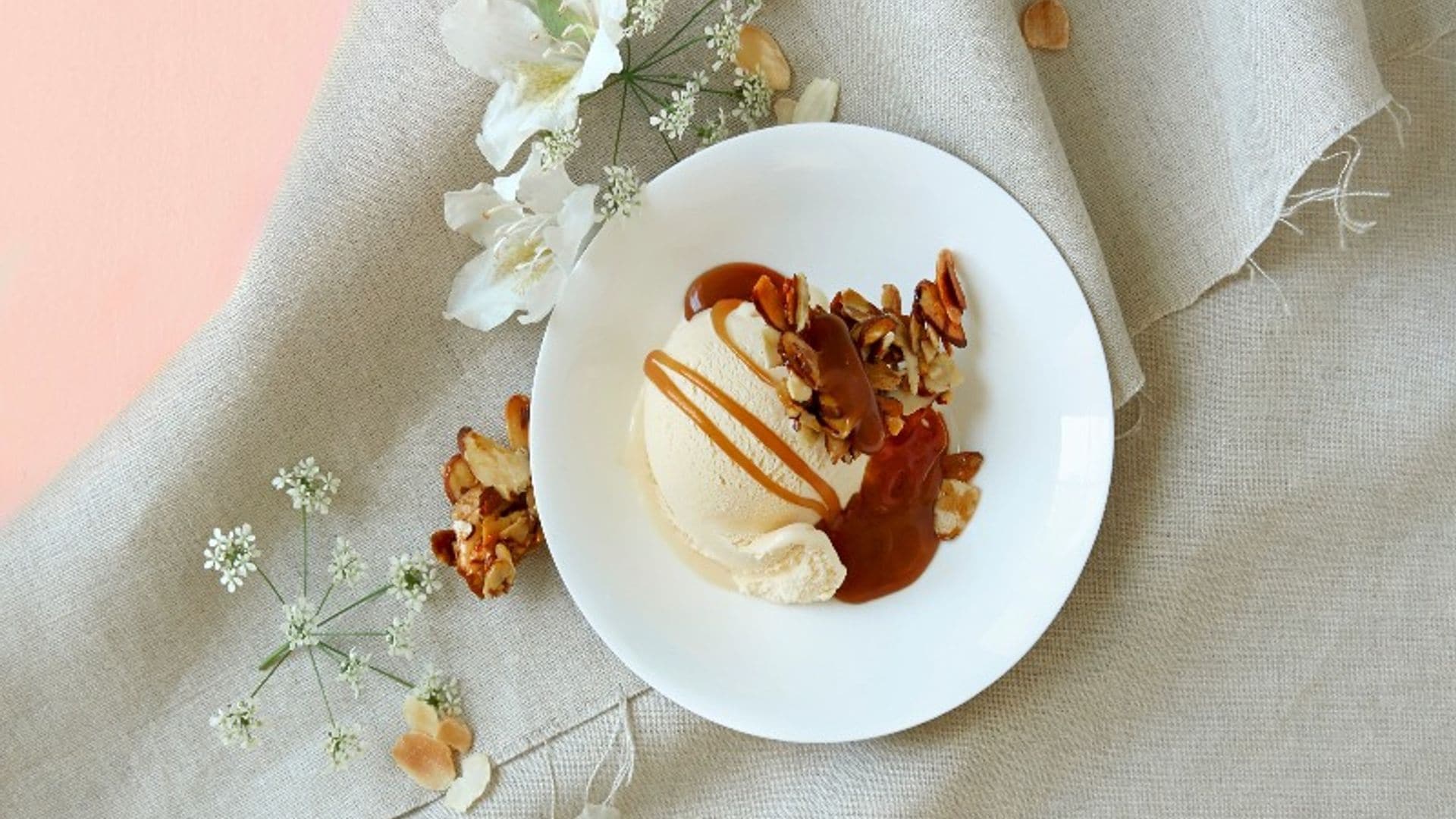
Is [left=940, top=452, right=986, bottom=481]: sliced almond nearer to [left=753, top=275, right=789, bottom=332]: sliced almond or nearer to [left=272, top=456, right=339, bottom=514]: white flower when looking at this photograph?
[left=753, top=275, right=789, bottom=332]: sliced almond

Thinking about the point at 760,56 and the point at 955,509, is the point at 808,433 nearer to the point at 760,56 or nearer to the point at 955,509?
the point at 955,509

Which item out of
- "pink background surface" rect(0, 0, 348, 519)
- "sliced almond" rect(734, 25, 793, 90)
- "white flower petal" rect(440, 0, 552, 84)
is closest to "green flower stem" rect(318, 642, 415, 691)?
"pink background surface" rect(0, 0, 348, 519)

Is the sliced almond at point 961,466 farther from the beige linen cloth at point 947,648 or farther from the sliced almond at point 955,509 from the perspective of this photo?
the beige linen cloth at point 947,648

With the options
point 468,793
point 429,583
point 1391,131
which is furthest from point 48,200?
point 1391,131

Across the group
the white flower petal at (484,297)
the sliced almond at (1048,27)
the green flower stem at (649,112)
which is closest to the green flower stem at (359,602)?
the white flower petal at (484,297)

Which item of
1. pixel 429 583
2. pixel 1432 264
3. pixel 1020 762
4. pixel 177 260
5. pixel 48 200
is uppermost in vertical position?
pixel 48 200

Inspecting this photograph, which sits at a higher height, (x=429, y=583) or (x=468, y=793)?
(x=429, y=583)

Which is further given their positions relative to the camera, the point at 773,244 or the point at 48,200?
the point at 48,200

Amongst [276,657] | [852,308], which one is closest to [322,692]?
[276,657]

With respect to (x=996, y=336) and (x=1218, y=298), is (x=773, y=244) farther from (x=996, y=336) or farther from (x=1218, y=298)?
(x=1218, y=298)
